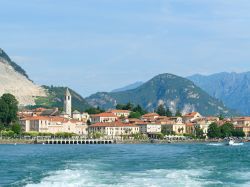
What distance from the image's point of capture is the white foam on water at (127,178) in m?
52.0

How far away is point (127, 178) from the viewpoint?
5650 cm

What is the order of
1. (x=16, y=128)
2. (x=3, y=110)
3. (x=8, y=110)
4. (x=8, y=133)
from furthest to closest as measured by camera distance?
1. (x=8, y=110)
2. (x=3, y=110)
3. (x=16, y=128)
4. (x=8, y=133)

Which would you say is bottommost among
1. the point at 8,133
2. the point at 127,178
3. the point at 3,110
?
the point at 127,178

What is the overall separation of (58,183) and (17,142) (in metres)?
127

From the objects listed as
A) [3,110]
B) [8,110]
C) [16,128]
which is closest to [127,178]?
[16,128]

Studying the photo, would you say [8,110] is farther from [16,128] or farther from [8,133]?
[8,133]

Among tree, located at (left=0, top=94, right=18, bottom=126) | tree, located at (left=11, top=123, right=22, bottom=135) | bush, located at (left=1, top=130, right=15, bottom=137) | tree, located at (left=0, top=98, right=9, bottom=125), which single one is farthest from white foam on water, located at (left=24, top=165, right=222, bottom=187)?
tree, located at (left=0, top=94, right=18, bottom=126)

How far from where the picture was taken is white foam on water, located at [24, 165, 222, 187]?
2046 inches

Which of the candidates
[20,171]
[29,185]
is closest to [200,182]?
[29,185]

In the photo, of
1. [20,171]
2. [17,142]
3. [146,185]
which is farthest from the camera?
[17,142]

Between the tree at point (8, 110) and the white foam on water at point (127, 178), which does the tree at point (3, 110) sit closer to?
the tree at point (8, 110)

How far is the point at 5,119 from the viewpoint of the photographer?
197 metres

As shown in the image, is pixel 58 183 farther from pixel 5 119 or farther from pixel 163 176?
pixel 5 119

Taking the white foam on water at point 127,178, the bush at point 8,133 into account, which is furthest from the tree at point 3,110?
Answer: the white foam on water at point 127,178
